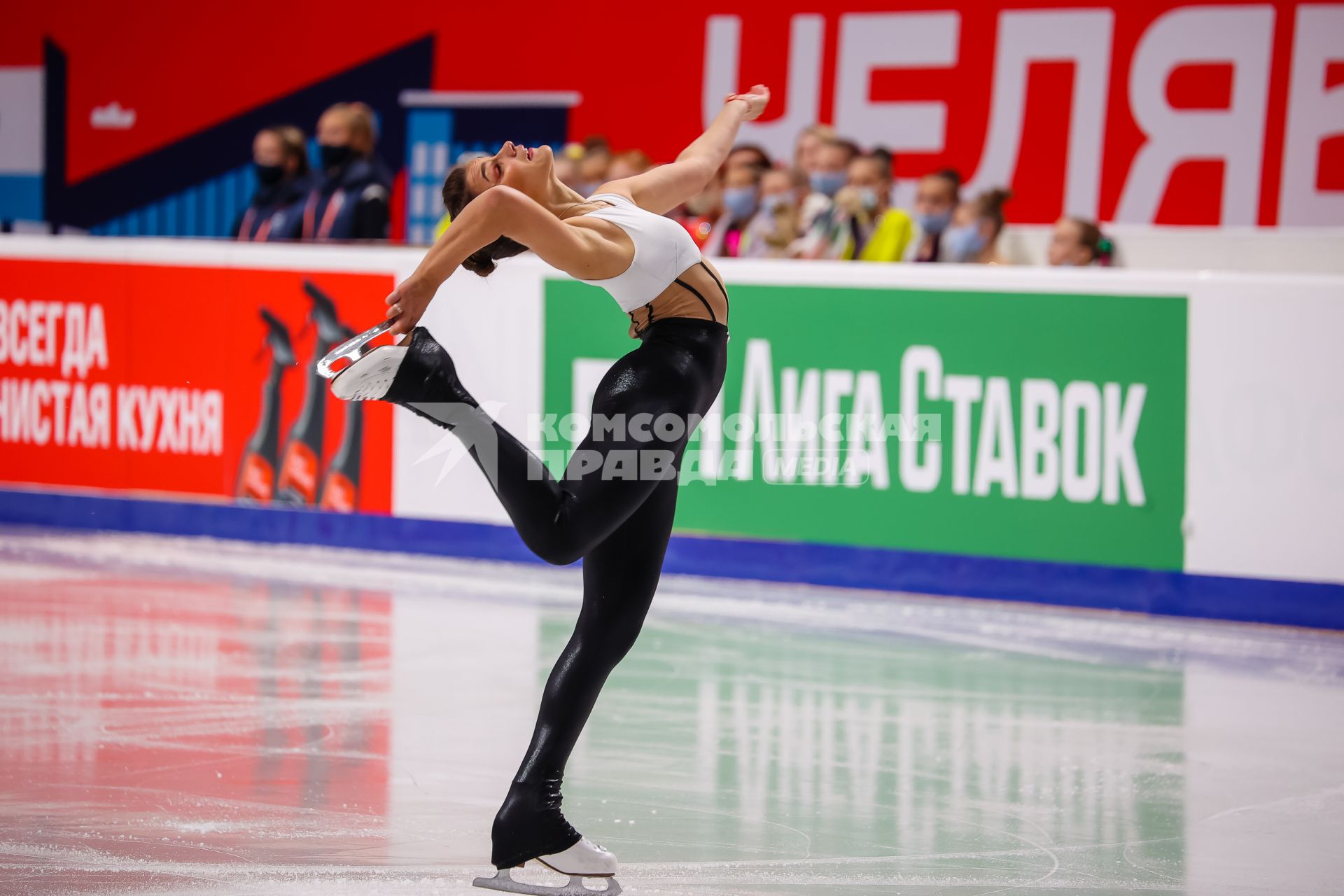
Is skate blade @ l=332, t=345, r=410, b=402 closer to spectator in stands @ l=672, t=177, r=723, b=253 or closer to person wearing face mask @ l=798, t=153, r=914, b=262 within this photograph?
person wearing face mask @ l=798, t=153, r=914, b=262

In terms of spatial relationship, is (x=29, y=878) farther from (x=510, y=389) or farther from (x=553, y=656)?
(x=510, y=389)

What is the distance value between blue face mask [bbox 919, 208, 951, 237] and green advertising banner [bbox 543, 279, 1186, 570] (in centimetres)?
146

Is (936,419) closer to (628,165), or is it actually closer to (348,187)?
(628,165)

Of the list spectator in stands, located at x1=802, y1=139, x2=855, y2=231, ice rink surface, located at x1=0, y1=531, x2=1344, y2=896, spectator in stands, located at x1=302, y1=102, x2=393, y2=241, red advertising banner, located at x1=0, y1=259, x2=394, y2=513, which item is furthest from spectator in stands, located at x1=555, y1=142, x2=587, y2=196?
ice rink surface, located at x1=0, y1=531, x2=1344, y2=896

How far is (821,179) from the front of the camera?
8984 millimetres

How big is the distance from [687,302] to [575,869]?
1.20m

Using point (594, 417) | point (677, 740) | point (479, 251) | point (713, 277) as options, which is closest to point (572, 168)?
point (677, 740)

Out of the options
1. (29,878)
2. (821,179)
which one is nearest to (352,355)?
(29,878)

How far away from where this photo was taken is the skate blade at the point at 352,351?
10.4 feet

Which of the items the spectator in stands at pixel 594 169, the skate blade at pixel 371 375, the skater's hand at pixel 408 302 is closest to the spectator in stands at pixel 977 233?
the spectator in stands at pixel 594 169

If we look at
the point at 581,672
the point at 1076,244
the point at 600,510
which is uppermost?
the point at 1076,244

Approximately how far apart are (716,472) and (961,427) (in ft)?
3.57

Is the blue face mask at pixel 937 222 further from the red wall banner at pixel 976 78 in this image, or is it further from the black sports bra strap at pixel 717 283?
the black sports bra strap at pixel 717 283

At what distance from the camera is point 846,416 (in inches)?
283
